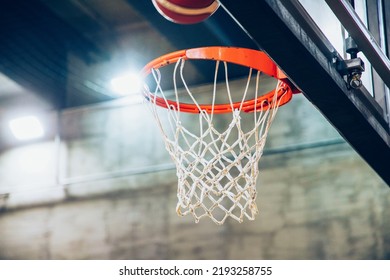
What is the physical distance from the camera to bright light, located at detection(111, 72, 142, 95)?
551 centimetres

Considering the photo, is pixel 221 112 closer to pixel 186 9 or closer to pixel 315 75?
pixel 315 75

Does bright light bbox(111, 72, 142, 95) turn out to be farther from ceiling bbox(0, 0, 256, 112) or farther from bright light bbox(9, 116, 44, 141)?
bright light bbox(9, 116, 44, 141)

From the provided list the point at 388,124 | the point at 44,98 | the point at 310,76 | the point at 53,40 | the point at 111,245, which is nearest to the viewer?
the point at 310,76

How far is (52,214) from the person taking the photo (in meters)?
5.61

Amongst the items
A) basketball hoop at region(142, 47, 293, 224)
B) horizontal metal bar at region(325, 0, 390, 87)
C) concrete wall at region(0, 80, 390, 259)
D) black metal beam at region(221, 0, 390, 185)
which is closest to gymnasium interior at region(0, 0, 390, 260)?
concrete wall at region(0, 80, 390, 259)

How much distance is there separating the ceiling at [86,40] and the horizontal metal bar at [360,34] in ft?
6.23

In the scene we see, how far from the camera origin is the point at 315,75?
2.45 metres

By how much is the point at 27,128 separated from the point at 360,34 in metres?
4.00

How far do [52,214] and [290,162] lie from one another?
2.09 metres

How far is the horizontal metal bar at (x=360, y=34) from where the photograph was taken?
240 cm

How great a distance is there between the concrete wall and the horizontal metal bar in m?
2.01

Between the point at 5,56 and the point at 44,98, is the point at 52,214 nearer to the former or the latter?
the point at 44,98

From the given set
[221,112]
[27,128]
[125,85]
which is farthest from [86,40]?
[221,112]
